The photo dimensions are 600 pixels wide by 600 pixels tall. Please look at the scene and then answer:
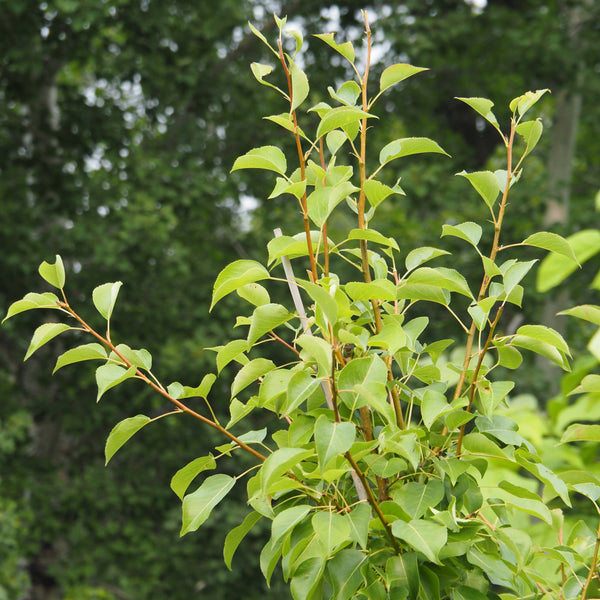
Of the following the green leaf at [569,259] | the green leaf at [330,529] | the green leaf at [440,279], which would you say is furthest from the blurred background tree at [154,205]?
the green leaf at [330,529]

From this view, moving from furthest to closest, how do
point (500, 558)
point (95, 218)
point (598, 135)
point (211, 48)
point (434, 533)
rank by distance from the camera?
point (598, 135)
point (211, 48)
point (95, 218)
point (500, 558)
point (434, 533)

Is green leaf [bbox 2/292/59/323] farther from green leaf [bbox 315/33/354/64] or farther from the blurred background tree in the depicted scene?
the blurred background tree

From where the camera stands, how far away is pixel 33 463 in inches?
174

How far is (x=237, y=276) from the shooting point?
0.79 meters

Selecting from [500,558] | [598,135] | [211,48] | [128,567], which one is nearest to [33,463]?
[128,567]

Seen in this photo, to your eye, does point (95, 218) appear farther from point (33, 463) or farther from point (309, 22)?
point (309, 22)

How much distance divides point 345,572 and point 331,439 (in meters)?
0.18

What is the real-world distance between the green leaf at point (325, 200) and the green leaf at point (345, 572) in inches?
13.4

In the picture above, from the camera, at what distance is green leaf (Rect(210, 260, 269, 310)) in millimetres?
764

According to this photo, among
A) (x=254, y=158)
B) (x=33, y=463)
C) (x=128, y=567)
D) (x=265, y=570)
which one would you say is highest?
(x=254, y=158)

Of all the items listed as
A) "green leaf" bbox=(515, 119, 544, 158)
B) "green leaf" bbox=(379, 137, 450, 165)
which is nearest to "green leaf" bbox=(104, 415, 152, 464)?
"green leaf" bbox=(379, 137, 450, 165)

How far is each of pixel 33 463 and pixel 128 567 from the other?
2.79 ft

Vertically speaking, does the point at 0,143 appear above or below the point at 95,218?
above

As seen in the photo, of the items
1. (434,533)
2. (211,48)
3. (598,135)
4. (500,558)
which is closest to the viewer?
(434,533)
